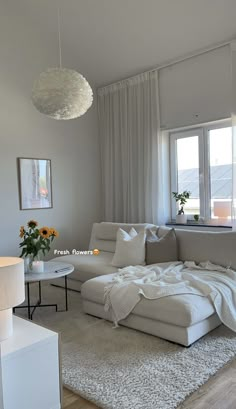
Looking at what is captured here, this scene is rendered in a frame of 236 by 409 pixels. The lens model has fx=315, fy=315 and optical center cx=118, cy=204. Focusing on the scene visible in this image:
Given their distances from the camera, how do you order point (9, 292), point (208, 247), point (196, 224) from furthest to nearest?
point (196, 224) < point (208, 247) < point (9, 292)

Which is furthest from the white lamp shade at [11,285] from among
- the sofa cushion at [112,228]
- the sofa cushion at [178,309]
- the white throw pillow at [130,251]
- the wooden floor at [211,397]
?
the sofa cushion at [112,228]

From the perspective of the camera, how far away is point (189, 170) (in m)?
4.46

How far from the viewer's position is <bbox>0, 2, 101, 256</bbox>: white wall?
4.17 metres

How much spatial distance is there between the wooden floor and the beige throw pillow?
4.93ft

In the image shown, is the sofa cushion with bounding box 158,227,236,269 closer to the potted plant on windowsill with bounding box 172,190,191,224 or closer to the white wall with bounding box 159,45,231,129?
the potted plant on windowsill with bounding box 172,190,191,224

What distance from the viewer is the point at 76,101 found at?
260cm

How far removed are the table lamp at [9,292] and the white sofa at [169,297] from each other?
4.15 ft

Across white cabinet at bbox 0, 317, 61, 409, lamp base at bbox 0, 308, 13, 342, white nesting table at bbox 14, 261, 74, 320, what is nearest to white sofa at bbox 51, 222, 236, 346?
white nesting table at bbox 14, 261, 74, 320

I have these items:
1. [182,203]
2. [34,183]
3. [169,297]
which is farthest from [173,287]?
[34,183]

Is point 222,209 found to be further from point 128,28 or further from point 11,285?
point 11,285

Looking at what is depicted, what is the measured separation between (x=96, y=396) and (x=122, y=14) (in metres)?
3.95

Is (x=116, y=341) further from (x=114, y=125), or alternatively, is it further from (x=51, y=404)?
(x=114, y=125)

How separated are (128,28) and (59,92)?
2.12 metres

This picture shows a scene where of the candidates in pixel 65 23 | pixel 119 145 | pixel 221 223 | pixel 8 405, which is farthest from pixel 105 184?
pixel 8 405
